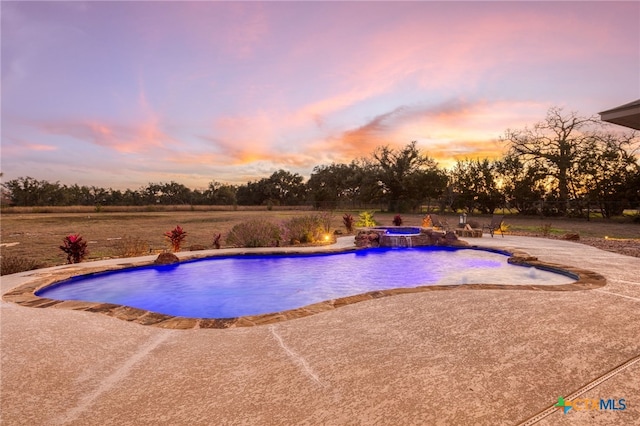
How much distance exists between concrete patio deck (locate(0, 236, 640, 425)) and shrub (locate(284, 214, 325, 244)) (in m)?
7.88

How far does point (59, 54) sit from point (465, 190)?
96.3 feet

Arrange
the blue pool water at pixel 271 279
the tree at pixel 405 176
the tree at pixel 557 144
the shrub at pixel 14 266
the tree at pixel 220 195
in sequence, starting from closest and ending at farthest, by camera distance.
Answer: the blue pool water at pixel 271 279
the shrub at pixel 14 266
the tree at pixel 557 144
the tree at pixel 405 176
the tree at pixel 220 195

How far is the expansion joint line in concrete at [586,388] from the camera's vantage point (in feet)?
6.27

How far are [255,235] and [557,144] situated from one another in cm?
2521

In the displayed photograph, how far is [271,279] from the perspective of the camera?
27.6 feet

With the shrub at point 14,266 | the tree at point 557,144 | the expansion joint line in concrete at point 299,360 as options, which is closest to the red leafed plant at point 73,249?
the shrub at point 14,266

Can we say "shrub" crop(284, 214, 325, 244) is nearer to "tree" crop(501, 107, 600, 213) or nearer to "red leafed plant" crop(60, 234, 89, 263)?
"red leafed plant" crop(60, 234, 89, 263)

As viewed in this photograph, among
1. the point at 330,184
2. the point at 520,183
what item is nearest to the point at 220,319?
the point at 520,183

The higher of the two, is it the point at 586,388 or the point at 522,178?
the point at 522,178

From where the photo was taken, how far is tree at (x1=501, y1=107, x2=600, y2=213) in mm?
23234

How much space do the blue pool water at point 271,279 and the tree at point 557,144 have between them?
62.3ft

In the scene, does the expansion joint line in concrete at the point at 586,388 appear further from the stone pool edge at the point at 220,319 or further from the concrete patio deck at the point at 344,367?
the stone pool edge at the point at 220,319

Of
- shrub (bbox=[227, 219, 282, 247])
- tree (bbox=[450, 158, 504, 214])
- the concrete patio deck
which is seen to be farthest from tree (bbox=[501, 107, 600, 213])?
the concrete patio deck

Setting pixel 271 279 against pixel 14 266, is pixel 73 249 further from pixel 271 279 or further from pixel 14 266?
pixel 271 279
